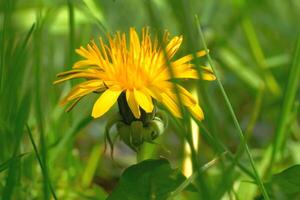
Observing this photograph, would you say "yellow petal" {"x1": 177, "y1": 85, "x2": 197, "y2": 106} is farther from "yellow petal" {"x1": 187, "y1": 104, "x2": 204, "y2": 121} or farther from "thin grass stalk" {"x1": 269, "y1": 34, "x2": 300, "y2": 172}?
"thin grass stalk" {"x1": 269, "y1": 34, "x2": 300, "y2": 172}

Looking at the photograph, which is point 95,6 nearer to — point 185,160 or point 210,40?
point 185,160

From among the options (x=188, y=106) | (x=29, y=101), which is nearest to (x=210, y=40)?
(x=29, y=101)

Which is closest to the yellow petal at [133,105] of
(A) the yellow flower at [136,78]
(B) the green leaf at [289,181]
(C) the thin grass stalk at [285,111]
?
(A) the yellow flower at [136,78]

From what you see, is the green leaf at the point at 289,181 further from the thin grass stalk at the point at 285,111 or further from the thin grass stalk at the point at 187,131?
the thin grass stalk at the point at 285,111

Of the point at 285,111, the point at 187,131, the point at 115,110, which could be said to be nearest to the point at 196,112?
the point at 187,131

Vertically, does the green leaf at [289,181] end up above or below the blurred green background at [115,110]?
below

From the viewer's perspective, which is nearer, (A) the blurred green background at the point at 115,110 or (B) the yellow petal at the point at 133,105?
(B) the yellow petal at the point at 133,105

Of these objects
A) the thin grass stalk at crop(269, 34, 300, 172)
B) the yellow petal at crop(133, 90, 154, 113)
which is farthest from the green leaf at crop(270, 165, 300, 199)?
the thin grass stalk at crop(269, 34, 300, 172)

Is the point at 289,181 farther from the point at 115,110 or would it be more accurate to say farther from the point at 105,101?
the point at 115,110
